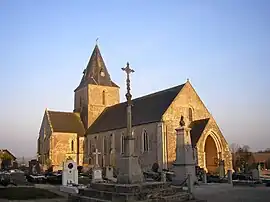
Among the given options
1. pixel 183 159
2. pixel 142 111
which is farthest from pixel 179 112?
pixel 183 159

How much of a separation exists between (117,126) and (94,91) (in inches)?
476

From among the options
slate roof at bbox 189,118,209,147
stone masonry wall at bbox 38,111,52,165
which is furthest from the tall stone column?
stone masonry wall at bbox 38,111,52,165

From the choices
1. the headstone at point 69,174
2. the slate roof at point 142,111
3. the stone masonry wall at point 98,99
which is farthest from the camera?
the stone masonry wall at point 98,99

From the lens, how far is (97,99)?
49.0m

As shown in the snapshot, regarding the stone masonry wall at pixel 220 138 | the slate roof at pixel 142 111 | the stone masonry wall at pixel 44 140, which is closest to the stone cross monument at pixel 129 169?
the slate roof at pixel 142 111

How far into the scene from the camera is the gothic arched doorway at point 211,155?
109 feet

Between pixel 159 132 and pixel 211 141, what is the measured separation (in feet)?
20.2

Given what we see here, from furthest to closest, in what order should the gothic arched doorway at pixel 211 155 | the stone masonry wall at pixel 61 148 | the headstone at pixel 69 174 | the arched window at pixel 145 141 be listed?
the stone masonry wall at pixel 61 148 → the arched window at pixel 145 141 → the gothic arched doorway at pixel 211 155 → the headstone at pixel 69 174

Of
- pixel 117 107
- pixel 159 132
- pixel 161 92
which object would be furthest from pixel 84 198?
pixel 117 107

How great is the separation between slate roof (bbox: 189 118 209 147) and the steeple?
20288 mm

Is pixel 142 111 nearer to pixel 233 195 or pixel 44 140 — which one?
pixel 44 140

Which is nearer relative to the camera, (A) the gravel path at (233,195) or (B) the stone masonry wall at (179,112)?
(A) the gravel path at (233,195)

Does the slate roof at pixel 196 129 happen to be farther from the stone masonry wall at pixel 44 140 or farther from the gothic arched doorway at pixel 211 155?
the stone masonry wall at pixel 44 140

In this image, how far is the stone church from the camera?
3212 cm
